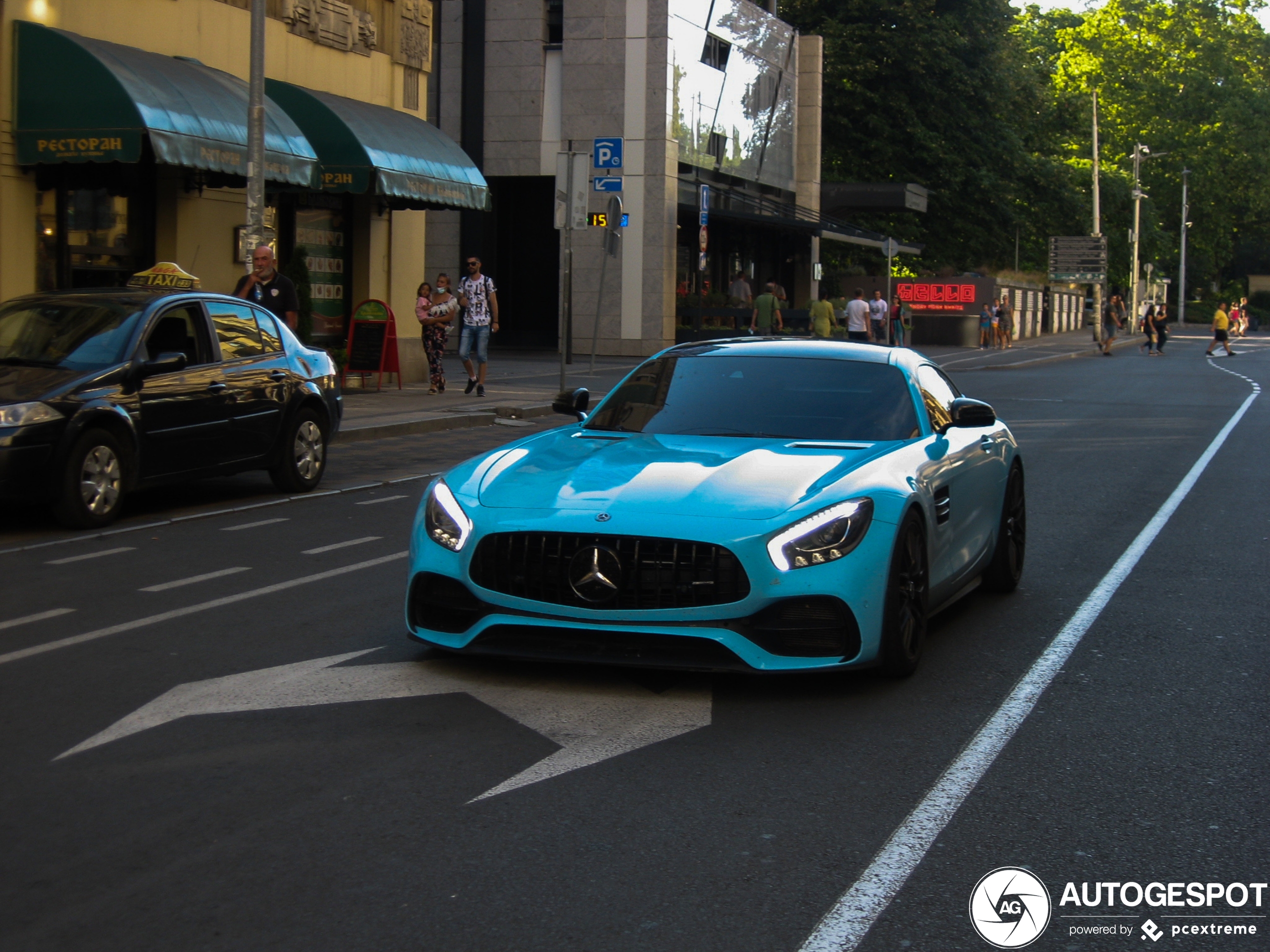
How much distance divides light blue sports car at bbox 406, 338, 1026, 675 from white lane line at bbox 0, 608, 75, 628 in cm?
226

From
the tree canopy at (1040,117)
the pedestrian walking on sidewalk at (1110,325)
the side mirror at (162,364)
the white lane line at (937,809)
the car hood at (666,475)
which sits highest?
the tree canopy at (1040,117)

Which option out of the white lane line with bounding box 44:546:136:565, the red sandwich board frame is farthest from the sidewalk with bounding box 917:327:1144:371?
the white lane line with bounding box 44:546:136:565

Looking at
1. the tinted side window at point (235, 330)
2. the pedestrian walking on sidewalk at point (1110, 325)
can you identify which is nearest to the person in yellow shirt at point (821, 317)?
the pedestrian walking on sidewalk at point (1110, 325)

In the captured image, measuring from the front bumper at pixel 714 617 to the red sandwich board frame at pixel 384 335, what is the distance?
1602 centimetres

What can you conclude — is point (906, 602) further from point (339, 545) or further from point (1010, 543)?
point (339, 545)

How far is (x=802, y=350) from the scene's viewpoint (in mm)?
7285

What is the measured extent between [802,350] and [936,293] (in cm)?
5037

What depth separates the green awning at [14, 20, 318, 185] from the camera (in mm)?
15898

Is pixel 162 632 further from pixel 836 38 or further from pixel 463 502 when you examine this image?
pixel 836 38

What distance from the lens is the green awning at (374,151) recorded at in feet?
67.6

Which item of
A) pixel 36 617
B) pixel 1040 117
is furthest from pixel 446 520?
pixel 1040 117

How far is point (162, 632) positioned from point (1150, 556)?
19.2 feet

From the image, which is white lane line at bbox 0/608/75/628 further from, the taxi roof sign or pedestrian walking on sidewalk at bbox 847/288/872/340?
pedestrian walking on sidewalk at bbox 847/288/872/340

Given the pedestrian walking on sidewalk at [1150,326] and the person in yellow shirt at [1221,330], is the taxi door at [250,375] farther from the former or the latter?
the person in yellow shirt at [1221,330]
